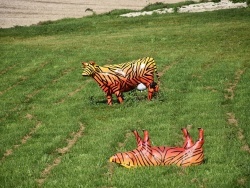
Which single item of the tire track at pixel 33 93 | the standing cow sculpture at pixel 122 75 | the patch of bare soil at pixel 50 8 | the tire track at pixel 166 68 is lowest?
the tire track at pixel 33 93

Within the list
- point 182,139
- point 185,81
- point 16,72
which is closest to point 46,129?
point 182,139

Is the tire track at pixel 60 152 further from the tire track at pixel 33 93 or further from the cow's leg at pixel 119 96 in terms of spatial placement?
the tire track at pixel 33 93

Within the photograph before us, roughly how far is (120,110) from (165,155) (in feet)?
23.1

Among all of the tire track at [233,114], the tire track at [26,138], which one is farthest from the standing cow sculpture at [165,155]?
the tire track at [26,138]

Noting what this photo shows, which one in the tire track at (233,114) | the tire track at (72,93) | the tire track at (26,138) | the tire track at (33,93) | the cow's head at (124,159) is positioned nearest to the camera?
the cow's head at (124,159)

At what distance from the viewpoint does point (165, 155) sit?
12.5m

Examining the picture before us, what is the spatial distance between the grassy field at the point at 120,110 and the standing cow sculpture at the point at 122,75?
0.82 metres

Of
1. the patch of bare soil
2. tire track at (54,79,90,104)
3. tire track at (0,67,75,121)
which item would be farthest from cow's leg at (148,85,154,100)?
the patch of bare soil

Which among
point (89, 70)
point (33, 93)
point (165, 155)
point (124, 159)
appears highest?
point (89, 70)

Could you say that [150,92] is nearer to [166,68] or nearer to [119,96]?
[119,96]

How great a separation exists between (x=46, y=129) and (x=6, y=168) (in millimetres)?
3937

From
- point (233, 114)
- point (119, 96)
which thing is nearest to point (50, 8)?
point (119, 96)

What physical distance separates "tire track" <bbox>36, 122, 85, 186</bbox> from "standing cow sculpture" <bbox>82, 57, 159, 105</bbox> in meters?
2.86

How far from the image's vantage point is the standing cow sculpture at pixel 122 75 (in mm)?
20031
